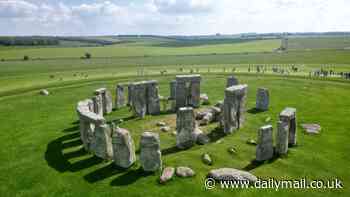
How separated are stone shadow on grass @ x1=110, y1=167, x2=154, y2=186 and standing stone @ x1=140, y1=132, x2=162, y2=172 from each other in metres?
0.29

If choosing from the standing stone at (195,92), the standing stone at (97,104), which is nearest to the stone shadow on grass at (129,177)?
the standing stone at (97,104)

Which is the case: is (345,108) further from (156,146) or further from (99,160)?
(99,160)

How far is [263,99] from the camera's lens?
25.3m

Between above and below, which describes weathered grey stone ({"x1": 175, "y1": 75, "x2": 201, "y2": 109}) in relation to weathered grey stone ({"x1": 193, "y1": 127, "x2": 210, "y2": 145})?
above

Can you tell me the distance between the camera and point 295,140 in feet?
57.4

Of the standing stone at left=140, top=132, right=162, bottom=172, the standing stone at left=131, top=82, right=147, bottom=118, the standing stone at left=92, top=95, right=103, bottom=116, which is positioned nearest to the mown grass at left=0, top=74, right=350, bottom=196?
the standing stone at left=140, top=132, right=162, bottom=172

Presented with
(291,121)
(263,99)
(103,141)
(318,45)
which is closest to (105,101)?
(103,141)

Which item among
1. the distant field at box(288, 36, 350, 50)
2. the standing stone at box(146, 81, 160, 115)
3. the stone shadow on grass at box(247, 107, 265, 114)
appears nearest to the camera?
the standing stone at box(146, 81, 160, 115)

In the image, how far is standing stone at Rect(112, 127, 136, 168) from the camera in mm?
14628

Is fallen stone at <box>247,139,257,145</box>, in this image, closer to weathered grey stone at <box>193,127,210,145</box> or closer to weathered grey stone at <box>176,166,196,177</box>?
weathered grey stone at <box>193,127,210,145</box>

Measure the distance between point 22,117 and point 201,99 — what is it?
1641 centimetres

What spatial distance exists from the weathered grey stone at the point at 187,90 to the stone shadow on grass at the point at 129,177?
12.0 m

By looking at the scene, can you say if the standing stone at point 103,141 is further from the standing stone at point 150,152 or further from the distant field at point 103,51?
the distant field at point 103,51

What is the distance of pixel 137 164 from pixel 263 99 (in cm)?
1438
